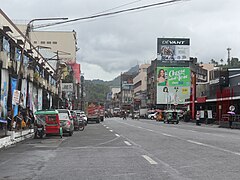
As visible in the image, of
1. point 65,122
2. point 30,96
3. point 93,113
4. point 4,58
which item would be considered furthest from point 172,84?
point 4,58

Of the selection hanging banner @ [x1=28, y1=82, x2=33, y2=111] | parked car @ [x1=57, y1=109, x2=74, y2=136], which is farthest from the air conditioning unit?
hanging banner @ [x1=28, y1=82, x2=33, y2=111]

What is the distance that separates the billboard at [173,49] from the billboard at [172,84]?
9.21ft

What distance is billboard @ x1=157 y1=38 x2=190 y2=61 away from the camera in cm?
10500

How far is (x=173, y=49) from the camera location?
105688 mm

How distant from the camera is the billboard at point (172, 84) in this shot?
107 m

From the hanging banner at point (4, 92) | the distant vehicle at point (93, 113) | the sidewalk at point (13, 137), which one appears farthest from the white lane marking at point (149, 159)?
the distant vehicle at point (93, 113)

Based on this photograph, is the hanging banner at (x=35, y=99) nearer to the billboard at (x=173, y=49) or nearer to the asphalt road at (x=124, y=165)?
the asphalt road at (x=124, y=165)

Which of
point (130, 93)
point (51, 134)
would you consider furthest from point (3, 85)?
point (130, 93)

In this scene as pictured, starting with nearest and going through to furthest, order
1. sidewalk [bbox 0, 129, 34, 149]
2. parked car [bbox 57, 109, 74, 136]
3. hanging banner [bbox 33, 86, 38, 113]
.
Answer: sidewalk [bbox 0, 129, 34, 149], parked car [bbox 57, 109, 74, 136], hanging banner [bbox 33, 86, 38, 113]

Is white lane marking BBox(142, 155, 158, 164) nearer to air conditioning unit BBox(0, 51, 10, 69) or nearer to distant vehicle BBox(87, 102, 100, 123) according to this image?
air conditioning unit BBox(0, 51, 10, 69)

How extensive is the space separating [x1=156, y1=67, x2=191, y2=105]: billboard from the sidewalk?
80831mm

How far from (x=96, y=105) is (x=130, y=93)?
131 meters

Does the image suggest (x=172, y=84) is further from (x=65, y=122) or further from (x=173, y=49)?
(x=65, y=122)

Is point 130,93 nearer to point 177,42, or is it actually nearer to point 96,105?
point 177,42
